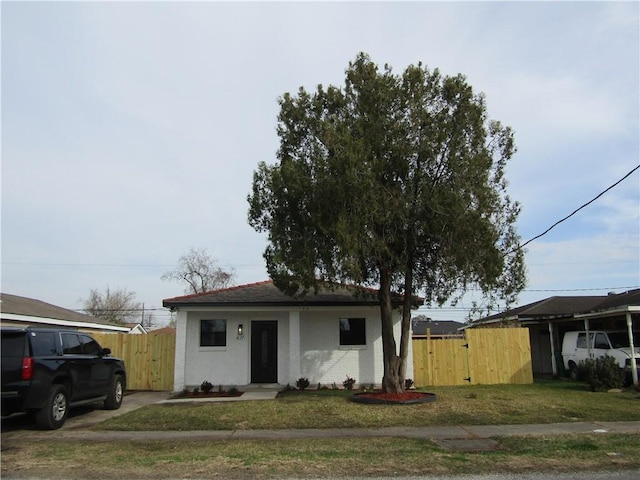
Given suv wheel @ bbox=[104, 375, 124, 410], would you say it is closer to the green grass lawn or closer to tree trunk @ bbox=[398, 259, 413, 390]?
the green grass lawn

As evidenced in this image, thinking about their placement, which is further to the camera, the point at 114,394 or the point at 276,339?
the point at 276,339

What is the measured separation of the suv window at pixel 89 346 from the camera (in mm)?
11959

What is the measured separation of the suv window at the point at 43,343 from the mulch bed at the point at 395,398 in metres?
7.37

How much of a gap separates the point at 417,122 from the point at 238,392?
9804 mm

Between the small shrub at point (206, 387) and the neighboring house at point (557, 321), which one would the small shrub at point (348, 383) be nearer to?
the small shrub at point (206, 387)

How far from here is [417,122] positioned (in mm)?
13258

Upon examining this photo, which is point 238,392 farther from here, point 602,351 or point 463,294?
point 602,351

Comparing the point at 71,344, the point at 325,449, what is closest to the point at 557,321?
the point at 325,449

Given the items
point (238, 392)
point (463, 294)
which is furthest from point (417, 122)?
point (238, 392)

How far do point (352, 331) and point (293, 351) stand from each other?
7.38ft

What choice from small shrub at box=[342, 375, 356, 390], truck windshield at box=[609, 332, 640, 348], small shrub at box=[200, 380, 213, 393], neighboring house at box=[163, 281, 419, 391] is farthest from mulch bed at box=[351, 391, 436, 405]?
truck windshield at box=[609, 332, 640, 348]

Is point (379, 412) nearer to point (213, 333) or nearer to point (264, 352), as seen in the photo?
point (264, 352)

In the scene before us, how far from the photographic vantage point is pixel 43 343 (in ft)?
33.7

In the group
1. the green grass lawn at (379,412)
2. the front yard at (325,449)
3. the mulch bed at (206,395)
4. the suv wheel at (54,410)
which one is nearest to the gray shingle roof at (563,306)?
the green grass lawn at (379,412)
